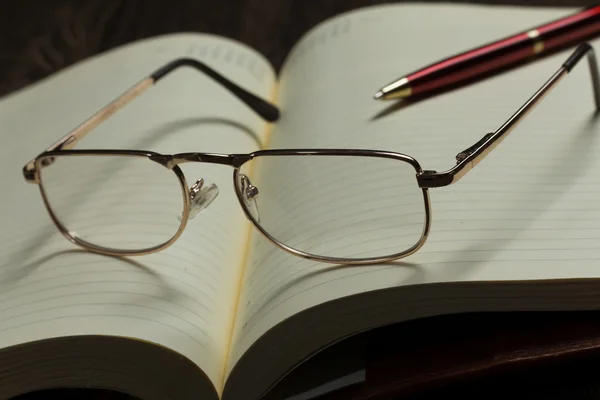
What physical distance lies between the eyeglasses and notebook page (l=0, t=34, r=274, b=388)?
0.01m

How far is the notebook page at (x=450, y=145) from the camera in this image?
1.40 feet

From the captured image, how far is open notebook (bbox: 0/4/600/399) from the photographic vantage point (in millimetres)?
422

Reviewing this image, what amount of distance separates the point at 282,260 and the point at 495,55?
0.34m

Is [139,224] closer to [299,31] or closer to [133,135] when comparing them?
[133,135]

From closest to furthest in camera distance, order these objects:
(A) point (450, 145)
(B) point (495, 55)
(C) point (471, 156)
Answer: (C) point (471, 156)
(A) point (450, 145)
(B) point (495, 55)

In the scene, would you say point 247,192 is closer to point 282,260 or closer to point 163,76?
point 282,260

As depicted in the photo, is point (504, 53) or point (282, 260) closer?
point (282, 260)

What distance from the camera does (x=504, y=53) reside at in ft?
2.15

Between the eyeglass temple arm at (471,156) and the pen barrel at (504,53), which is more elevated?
the pen barrel at (504,53)

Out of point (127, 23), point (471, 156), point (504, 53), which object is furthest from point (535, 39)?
point (127, 23)

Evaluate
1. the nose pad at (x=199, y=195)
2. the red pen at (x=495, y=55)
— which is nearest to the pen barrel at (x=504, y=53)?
the red pen at (x=495, y=55)

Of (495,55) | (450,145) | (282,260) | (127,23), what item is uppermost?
(127,23)

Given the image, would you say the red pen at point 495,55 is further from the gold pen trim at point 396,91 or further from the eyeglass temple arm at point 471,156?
the eyeglass temple arm at point 471,156

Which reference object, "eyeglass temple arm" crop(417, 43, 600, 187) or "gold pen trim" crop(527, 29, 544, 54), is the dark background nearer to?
"gold pen trim" crop(527, 29, 544, 54)
